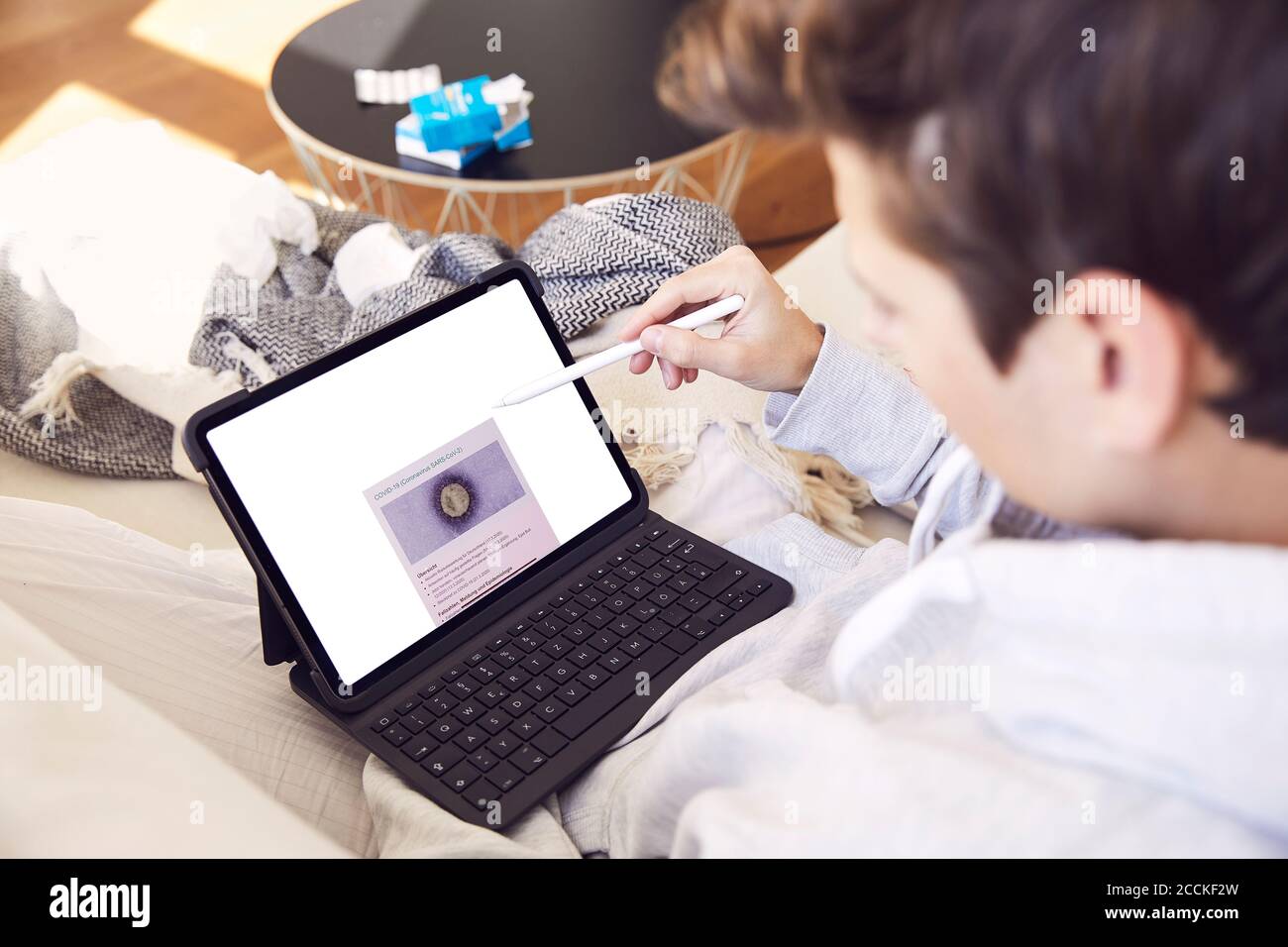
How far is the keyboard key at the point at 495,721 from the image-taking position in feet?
2.38

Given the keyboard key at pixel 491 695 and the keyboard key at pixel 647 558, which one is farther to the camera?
the keyboard key at pixel 647 558

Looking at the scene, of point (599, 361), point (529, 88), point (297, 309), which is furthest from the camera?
point (529, 88)

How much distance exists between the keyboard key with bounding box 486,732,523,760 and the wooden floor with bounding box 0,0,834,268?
1.72m

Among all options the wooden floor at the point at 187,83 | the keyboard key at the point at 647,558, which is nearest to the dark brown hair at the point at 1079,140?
the keyboard key at the point at 647,558

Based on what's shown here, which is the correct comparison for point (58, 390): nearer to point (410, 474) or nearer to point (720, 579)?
point (410, 474)

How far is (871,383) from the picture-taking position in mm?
836

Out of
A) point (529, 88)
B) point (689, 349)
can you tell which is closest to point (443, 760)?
point (689, 349)

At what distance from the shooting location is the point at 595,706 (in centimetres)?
74

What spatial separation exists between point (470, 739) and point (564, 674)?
8cm

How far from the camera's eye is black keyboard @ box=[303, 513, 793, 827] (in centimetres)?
70
